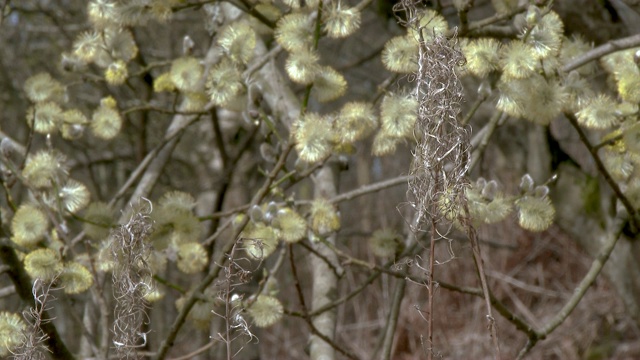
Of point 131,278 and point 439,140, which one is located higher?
point 439,140

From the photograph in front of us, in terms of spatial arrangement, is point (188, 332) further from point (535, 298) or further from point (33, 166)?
point (33, 166)

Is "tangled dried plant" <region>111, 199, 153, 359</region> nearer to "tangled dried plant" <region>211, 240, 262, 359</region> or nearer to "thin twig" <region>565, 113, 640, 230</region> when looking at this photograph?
"tangled dried plant" <region>211, 240, 262, 359</region>

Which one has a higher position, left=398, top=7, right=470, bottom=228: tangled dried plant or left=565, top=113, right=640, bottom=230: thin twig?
left=398, top=7, right=470, bottom=228: tangled dried plant

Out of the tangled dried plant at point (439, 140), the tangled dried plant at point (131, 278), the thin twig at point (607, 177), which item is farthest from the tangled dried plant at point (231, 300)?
the thin twig at point (607, 177)

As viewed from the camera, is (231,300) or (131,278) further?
(231,300)

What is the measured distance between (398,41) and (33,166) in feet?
4.15

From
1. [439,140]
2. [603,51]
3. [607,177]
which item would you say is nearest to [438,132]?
[439,140]

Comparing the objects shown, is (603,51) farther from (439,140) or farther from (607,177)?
(439,140)

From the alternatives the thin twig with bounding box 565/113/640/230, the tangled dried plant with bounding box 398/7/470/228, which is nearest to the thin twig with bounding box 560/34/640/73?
the thin twig with bounding box 565/113/640/230

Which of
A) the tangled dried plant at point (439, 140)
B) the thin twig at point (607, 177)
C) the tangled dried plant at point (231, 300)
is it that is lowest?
the thin twig at point (607, 177)

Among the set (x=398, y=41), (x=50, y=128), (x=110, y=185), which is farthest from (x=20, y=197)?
(x=398, y=41)

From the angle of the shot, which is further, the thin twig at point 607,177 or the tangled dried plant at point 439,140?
the thin twig at point 607,177

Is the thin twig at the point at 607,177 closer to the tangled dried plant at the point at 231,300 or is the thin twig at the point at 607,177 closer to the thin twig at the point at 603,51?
the thin twig at the point at 603,51

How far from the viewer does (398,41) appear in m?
3.07
